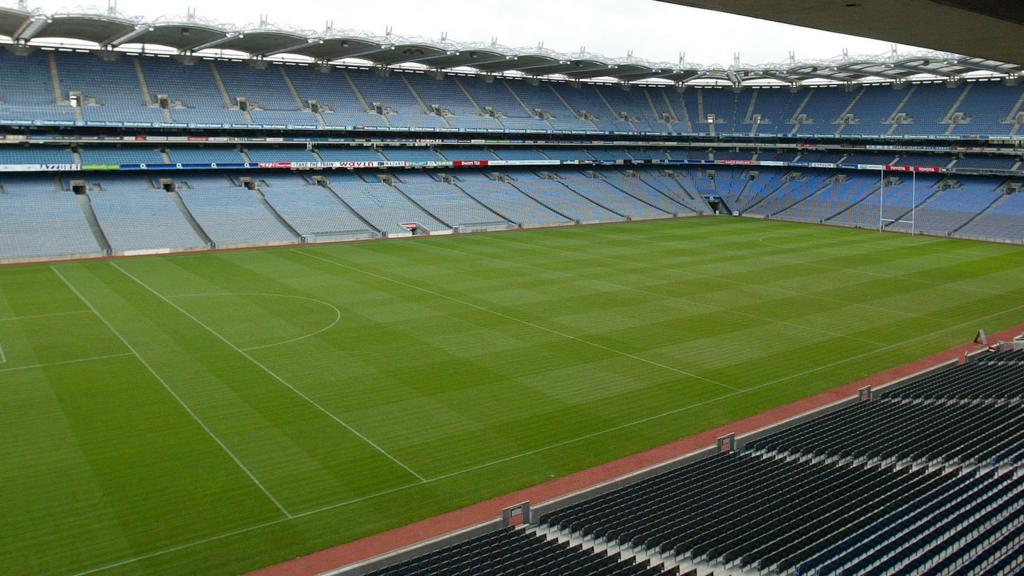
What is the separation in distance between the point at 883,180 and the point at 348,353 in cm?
5742

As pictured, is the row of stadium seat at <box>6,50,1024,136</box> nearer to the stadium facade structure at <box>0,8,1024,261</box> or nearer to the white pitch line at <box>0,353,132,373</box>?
the stadium facade structure at <box>0,8,1024,261</box>

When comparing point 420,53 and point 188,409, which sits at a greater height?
point 420,53

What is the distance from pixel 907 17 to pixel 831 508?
7600mm

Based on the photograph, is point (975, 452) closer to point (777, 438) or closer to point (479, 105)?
point (777, 438)

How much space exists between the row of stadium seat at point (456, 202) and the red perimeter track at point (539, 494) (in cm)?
3602

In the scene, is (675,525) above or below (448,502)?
above

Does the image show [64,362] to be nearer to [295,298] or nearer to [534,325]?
[295,298]

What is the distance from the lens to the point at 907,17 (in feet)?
36.6

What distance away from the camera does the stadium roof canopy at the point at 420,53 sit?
46.6 meters

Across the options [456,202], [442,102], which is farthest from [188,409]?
[442,102]

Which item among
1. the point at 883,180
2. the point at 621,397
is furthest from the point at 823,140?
the point at 621,397

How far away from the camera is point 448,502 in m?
15.0

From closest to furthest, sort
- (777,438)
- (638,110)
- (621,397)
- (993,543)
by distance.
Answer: (993,543) < (777,438) < (621,397) < (638,110)

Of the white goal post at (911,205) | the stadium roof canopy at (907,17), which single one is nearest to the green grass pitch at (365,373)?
the stadium roof canopy at (907,17)
